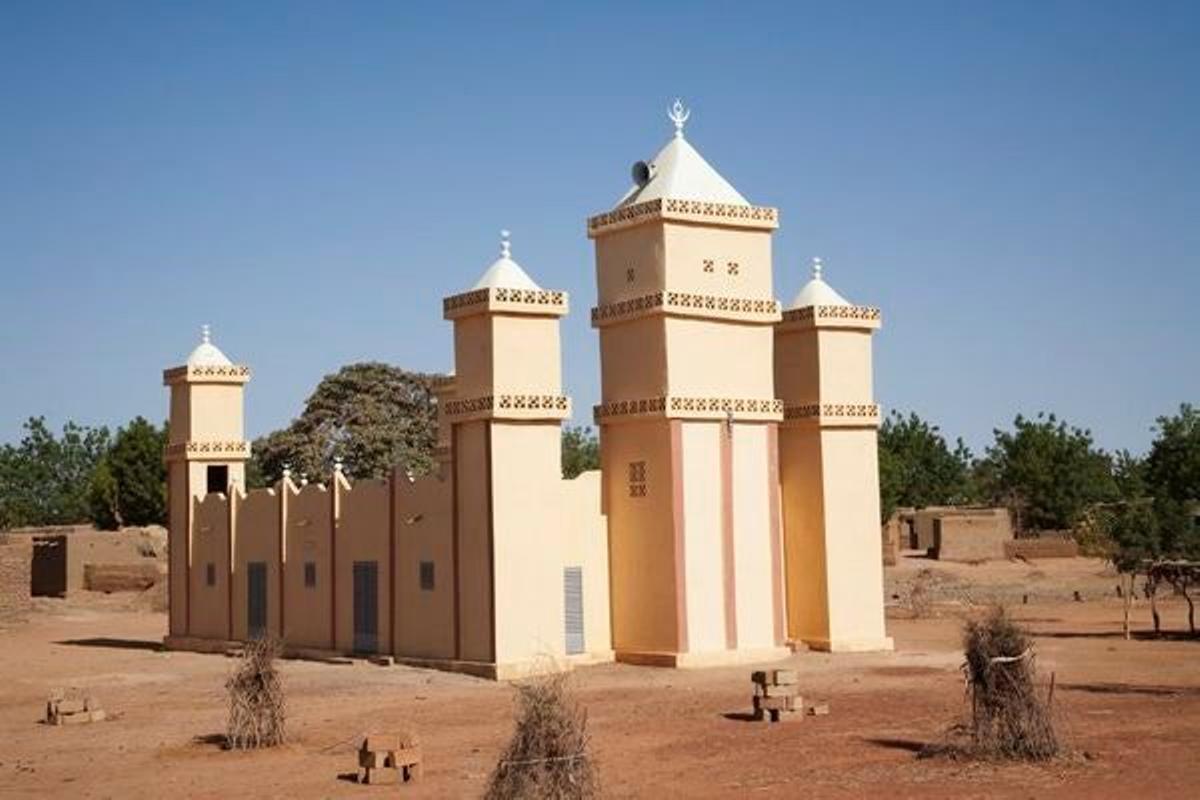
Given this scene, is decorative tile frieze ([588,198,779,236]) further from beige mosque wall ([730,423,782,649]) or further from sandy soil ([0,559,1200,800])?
sandy soil ([0,559,1200,800])

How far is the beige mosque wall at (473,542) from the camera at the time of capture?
83.7ft

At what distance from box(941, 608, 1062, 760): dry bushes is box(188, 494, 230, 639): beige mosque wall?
21020 millimetres

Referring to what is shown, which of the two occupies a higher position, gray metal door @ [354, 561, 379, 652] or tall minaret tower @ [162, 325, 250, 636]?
tall minaret tower @ [162, 325, 250, 636]

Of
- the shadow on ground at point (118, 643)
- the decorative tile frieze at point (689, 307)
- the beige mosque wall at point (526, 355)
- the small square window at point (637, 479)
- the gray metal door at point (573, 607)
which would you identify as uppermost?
the decorative tile frieze at point (689, 307)

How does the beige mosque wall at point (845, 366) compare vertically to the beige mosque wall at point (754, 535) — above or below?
above

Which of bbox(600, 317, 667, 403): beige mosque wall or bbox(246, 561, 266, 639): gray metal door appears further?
bbox(246, 561, 266, 639): gray metal door

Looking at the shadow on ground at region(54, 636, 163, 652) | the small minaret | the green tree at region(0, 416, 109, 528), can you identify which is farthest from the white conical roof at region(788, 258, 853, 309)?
the green tree at region(0, 416, 109, 528)

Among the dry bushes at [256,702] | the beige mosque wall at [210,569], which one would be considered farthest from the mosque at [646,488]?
the dry bushes at [256,702]

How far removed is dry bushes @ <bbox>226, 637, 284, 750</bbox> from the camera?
1786 centimetres

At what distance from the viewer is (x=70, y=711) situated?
21.0m

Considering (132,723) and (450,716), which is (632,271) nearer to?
(450,716)

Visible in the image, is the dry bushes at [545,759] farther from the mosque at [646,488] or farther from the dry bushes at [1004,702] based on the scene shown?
the mosque at [646,488]

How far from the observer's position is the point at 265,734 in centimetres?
1802

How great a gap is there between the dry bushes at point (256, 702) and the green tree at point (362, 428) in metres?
43.0
